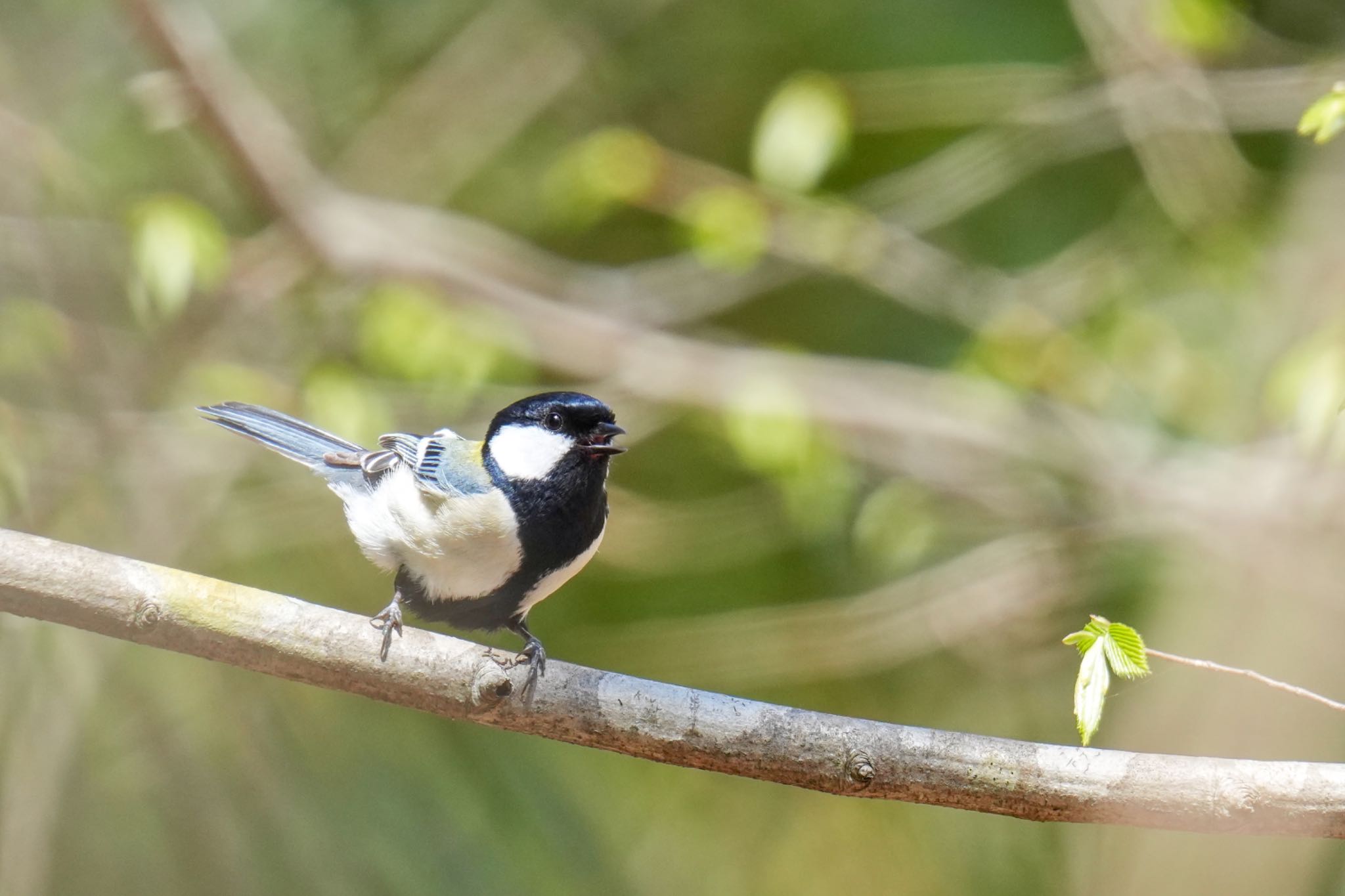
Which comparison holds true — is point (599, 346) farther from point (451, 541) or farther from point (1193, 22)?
point (1193, 22)

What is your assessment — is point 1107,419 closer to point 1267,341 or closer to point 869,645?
point 1267,341

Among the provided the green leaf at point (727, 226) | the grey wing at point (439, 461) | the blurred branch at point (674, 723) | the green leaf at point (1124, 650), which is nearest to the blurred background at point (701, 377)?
the green leaf at point (727, 226)

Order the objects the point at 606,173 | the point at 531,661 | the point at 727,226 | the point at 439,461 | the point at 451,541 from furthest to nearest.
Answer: the point at 606,173
the point at 727,226
the point at 439,461
the point at 451,541
the point at 531,661

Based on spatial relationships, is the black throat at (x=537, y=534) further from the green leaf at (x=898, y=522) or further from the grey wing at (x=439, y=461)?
the green leaf at (x=898, y=522)

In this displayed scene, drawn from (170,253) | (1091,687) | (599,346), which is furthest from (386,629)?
(599,346)

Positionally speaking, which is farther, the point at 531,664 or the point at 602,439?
the point at 602,439

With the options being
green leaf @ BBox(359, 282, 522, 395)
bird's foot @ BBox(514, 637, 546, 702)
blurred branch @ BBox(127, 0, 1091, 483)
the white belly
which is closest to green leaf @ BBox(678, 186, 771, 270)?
blurred branch @ BBox(127, 0, 1091, 483)
